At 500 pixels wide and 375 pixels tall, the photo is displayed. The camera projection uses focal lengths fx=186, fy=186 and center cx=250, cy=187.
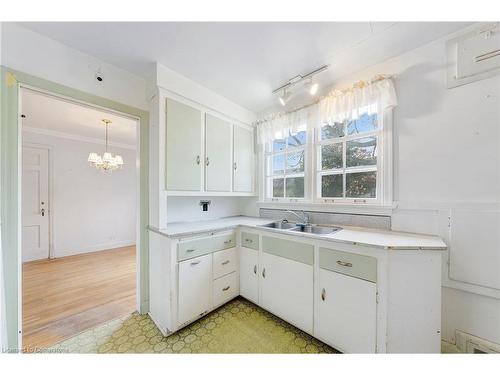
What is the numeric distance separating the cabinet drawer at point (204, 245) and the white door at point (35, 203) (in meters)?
3.69

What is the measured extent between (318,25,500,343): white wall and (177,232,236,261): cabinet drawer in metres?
1.58

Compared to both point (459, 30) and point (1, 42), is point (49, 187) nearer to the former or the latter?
point (1, 42)

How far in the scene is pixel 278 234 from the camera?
1755 millimetres

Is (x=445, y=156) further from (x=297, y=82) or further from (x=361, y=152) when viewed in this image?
(x=297, y=82)

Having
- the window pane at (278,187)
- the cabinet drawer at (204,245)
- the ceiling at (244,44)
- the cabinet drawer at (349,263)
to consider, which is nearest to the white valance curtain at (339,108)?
the ceiling at (244,44)

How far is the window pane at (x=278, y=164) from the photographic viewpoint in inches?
101

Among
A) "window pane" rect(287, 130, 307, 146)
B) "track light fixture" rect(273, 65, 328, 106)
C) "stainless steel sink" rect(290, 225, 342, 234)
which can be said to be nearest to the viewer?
"track light fixture" rect(273, 65, 328, 106)

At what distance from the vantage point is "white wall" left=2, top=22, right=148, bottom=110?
1.30 meters

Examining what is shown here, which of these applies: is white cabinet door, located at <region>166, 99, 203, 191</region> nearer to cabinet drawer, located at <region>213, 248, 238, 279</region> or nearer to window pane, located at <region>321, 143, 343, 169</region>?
cabinet drawer, located at <region>213, 248, 238, 279</region>

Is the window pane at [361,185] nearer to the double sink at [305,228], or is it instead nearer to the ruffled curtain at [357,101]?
the double sink at [305,228]

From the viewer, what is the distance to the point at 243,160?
2.60 m

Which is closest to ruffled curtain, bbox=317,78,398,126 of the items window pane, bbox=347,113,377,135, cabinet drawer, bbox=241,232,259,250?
window pane, bbox=347,113,377,135

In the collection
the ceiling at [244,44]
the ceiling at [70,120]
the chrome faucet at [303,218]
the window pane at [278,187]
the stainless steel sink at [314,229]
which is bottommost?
the stainless steel sink at [314,229]
